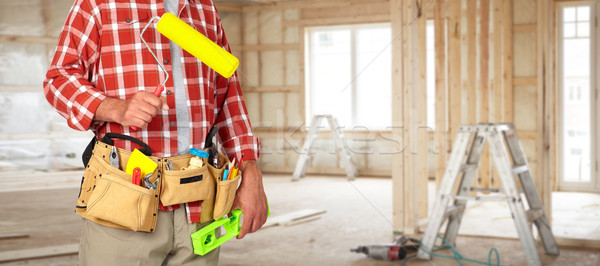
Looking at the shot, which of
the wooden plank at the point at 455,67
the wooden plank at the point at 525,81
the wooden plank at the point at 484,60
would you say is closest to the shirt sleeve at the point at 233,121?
the wooden plank at the point at 455,67

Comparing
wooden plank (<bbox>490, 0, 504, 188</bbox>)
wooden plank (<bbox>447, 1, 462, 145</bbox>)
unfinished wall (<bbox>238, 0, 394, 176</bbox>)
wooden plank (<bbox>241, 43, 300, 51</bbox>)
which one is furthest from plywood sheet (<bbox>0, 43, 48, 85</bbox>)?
wooden plank (<bbox>490, 0, 504, 188</bbox>)

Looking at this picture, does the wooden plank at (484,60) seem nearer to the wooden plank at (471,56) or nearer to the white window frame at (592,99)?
the wooden plank at (471,56)

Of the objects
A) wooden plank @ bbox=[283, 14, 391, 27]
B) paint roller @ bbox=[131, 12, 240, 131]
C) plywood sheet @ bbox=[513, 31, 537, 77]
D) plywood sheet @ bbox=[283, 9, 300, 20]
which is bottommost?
paint roller @ bbox=[131, 12, 240, 131]

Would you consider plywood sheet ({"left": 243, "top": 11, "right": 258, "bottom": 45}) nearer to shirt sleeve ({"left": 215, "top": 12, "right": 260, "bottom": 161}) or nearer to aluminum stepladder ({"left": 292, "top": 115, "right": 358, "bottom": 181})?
aluminum stepladder ({"left": 292, "top": 115, "right": 358, "bottom": 181})

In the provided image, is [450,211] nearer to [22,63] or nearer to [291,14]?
[291,14]

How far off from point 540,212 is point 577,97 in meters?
3.55

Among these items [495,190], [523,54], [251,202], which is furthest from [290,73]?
[251,202]

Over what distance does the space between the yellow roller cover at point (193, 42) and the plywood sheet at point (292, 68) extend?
7.95 metres

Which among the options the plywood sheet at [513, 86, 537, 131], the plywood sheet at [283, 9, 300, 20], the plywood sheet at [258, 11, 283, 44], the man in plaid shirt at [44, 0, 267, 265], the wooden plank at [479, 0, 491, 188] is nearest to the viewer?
the man in plaid shirt at [44, 0, 267, 265]

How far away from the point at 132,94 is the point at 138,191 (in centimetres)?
21

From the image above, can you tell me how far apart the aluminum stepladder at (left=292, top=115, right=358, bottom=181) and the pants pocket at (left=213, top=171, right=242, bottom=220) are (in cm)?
699

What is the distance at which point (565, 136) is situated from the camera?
693 cm

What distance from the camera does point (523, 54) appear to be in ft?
23.2

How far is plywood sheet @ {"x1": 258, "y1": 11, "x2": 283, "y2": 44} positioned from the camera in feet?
29.9
